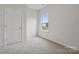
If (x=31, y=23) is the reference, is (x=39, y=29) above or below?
below

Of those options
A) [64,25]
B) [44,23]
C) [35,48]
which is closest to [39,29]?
[44,23]

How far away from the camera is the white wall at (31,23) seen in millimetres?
1771

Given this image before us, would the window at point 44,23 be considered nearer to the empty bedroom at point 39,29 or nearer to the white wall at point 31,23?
the empty bedroom at point 39,29

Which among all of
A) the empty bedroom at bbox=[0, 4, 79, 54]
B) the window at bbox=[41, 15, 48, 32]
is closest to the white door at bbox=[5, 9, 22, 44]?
the empty bedroom at bbox=[0, 4, 79, 54]

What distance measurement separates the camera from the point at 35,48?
1697mm

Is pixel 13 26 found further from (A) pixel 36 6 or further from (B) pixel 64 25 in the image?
(B) pixel 64 25

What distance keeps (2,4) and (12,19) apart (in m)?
0.29

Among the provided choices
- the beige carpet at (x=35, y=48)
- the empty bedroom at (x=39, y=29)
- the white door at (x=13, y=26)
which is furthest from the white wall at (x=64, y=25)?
the white door at (x=13, y=26)

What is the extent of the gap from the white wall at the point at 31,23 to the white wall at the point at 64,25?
0.13 metres

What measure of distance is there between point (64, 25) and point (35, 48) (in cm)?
65

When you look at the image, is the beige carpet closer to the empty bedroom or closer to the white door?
the empty bedroom
